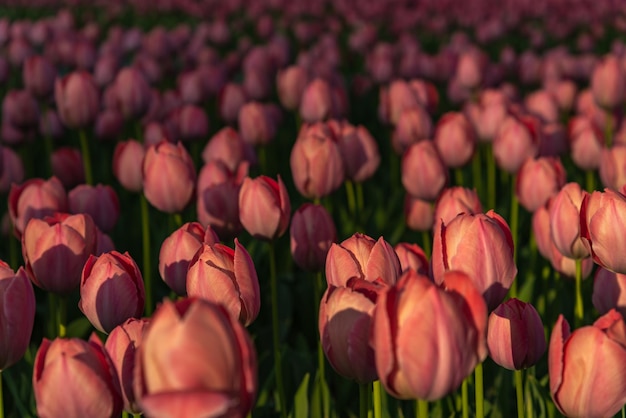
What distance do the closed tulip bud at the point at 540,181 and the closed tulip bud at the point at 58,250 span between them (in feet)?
4.20

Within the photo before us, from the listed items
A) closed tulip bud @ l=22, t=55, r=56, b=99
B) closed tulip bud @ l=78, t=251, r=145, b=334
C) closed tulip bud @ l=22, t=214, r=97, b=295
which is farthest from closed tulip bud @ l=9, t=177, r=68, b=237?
closed tulip bud @ l=22, t=55, r=56, b=99

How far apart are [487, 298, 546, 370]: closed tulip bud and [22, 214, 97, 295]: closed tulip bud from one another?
83 centimetres

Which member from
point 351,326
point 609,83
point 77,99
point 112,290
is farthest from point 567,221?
point 77,99

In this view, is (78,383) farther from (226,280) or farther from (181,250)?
(181,250)

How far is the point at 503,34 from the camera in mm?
7898

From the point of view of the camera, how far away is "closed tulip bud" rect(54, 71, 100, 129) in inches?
128

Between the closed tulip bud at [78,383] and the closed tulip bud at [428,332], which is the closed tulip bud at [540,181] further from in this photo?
the closed tulip bud at [78,383]

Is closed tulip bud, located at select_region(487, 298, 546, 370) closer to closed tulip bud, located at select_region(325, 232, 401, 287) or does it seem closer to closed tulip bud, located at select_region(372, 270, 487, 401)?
closed tulip bud, located at select_region(325, 232, 401, 287)

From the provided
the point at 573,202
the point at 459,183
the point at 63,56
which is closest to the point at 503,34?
the point at 63,56

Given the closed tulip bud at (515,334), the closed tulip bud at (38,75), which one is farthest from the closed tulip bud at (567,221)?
the closed tulip bud at (38,75)

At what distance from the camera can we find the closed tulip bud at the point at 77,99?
3.25 metres

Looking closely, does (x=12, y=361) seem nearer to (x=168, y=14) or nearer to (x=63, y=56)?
(x=63, y=56)

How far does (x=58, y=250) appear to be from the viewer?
1.59m

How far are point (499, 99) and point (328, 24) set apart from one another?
203 inches
